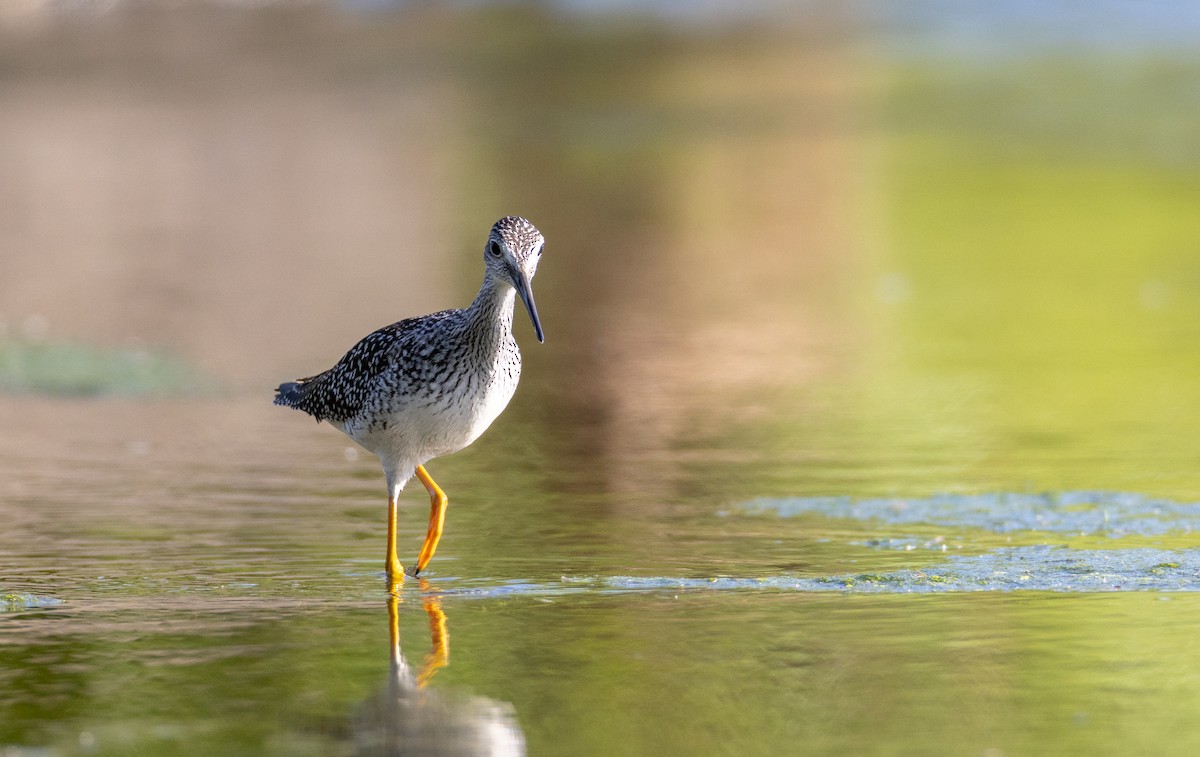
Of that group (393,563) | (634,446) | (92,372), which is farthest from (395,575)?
(92,372)

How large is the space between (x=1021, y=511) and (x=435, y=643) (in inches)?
126

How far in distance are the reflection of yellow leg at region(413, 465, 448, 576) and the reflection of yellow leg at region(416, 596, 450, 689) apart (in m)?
0.51

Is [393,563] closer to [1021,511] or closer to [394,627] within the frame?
[394,627]

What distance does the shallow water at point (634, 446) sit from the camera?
6.44m

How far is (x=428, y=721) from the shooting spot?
6.20 meters

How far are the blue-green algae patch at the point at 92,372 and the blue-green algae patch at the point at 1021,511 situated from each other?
4.64 m

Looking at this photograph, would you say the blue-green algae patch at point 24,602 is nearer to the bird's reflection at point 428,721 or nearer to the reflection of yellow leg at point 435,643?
the reflection of yellow leg at point 435,643

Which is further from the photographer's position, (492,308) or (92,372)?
(92,372)

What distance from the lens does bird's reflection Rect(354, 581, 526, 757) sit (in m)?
5.92

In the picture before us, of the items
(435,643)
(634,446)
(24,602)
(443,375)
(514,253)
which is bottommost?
(435,643)

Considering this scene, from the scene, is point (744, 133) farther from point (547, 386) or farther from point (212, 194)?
point (547, 386)

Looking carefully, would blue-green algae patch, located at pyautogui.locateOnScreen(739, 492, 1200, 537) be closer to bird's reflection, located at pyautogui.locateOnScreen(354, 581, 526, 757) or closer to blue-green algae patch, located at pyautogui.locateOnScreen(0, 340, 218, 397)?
bird's reflection, located at pyautogui.locateOnScreen(354, 581, 526, 757)

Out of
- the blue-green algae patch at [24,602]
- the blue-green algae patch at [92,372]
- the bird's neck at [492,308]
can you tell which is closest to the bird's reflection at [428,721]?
the blue-green algae patch at [24,602]

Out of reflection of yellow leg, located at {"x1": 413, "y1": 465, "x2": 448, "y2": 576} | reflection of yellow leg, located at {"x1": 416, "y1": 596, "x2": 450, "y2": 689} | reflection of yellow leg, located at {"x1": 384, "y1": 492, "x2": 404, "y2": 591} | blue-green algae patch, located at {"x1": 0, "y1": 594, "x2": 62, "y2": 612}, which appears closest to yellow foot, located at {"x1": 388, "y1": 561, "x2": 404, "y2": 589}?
reflection of yellow leg, located at {"x1": 384, "y1": 492, "x2": 404, "y2": 591}
